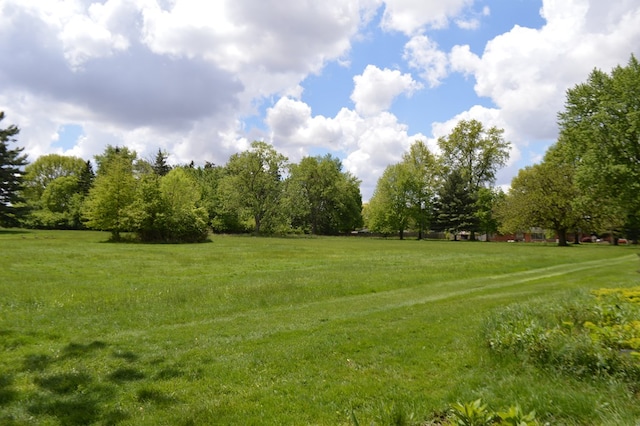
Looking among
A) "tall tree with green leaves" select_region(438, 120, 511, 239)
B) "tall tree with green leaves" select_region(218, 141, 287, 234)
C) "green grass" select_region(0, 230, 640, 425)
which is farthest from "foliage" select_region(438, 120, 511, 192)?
"green grass" select_region(0, 230, 640, 425)

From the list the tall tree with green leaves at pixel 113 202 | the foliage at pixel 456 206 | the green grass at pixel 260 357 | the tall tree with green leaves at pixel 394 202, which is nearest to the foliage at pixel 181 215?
the tall tree with green leaves at pixel 113 202

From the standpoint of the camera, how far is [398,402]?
204 inches

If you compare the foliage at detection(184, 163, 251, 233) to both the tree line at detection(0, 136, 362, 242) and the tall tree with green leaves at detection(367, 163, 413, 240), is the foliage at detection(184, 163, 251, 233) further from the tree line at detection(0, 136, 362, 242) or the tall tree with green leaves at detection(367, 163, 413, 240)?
the tall tree with green leaves at detection(367, 163, 413, 240)

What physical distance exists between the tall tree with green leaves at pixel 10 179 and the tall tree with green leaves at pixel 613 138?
74557 mm

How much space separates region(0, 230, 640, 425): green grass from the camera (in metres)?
4.93

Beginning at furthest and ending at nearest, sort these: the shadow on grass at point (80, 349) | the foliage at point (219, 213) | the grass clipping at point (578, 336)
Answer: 1. the foliage at point (219, 213)
2. the shadow on grass at point (80, 349)
3. the grass clipping at point (578, 336)

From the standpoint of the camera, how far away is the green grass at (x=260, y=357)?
16.2ft

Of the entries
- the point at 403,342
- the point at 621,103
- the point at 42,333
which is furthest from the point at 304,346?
the point at 621,103

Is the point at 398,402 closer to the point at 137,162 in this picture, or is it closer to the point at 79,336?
the point at 79,336

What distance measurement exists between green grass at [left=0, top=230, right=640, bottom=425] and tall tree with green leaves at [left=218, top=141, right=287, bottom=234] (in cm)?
5443

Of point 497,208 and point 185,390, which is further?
point 497,208

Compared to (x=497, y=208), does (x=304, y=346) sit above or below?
below

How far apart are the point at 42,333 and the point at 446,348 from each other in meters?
9.34

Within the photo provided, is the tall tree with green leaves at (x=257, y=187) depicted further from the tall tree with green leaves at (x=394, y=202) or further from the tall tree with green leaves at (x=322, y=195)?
the tall tree with green leaves at (x=394, y=202)
